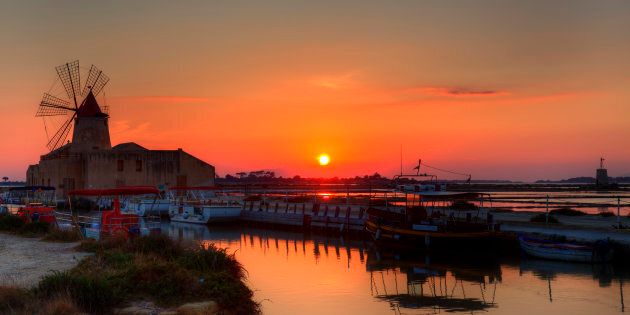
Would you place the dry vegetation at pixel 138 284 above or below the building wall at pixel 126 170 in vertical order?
below

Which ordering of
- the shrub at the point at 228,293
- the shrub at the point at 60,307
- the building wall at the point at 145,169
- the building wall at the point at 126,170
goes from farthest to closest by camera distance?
the building wall at the point at 126,170, the building wall at the point at 145,169, the shrub at the point at 228,293, the shrub at the point at 60,307

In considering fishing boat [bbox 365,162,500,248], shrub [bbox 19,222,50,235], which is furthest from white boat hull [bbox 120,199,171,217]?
fishing boat [bbox 365,162,500,248]

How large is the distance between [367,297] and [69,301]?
9.75m

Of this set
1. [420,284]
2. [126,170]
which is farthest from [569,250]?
[126,170]

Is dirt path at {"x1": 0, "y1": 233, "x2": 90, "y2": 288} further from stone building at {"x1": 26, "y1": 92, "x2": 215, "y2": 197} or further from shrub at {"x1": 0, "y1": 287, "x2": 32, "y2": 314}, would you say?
stone building at {"x1": 26, "y1": 92, "x2": 215, "y2": 197}

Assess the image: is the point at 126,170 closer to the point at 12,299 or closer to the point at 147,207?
the point at 147,207

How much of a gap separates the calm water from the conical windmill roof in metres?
46.4

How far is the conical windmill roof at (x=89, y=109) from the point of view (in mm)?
68812

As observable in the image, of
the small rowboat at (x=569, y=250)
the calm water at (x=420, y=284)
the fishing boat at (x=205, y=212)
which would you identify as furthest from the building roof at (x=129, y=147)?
the small rowboat at (x=569, y=250)

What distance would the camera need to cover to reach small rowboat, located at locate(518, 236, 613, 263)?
74.5ft

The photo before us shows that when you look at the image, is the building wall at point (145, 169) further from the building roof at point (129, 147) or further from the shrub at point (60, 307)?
the shrub at point (60, 307)

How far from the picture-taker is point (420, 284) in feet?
65.6

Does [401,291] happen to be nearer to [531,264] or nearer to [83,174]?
[531,264]

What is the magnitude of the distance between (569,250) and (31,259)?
63.5ft
